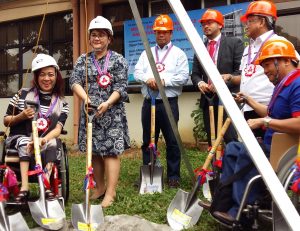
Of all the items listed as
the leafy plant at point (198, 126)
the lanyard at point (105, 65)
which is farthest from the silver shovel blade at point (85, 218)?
the leafy plant at point (198, 126)

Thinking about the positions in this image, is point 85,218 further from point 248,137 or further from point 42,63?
point 248,137

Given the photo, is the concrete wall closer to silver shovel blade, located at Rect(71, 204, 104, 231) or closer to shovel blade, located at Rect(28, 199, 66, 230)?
silver shovel blade, located at Rect(71, 204, 104, 231)

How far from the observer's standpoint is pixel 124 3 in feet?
28.3

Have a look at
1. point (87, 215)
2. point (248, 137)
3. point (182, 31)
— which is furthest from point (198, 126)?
point (248, 137)

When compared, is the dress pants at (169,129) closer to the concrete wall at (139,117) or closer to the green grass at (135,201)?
the green grass at (135,201)

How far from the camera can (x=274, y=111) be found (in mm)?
3059

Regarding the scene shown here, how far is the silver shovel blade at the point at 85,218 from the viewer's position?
3.44 m

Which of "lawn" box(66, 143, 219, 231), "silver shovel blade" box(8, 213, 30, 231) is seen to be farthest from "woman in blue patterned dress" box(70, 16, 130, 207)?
"silver shovel blade" box(8, 213, 30, 231)

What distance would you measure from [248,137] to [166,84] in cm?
249

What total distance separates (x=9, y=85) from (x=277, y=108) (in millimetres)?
8458

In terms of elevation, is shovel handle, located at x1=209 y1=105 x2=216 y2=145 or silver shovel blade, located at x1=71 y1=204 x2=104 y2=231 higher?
→ shovel handle, located at x1=209 y1=105 x2=216 y2=145

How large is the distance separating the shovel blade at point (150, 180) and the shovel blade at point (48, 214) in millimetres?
1311

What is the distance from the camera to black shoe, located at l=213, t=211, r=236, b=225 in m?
3.00

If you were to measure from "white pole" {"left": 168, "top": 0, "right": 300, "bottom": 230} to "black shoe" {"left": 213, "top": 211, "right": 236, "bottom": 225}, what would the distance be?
86 centimetres
